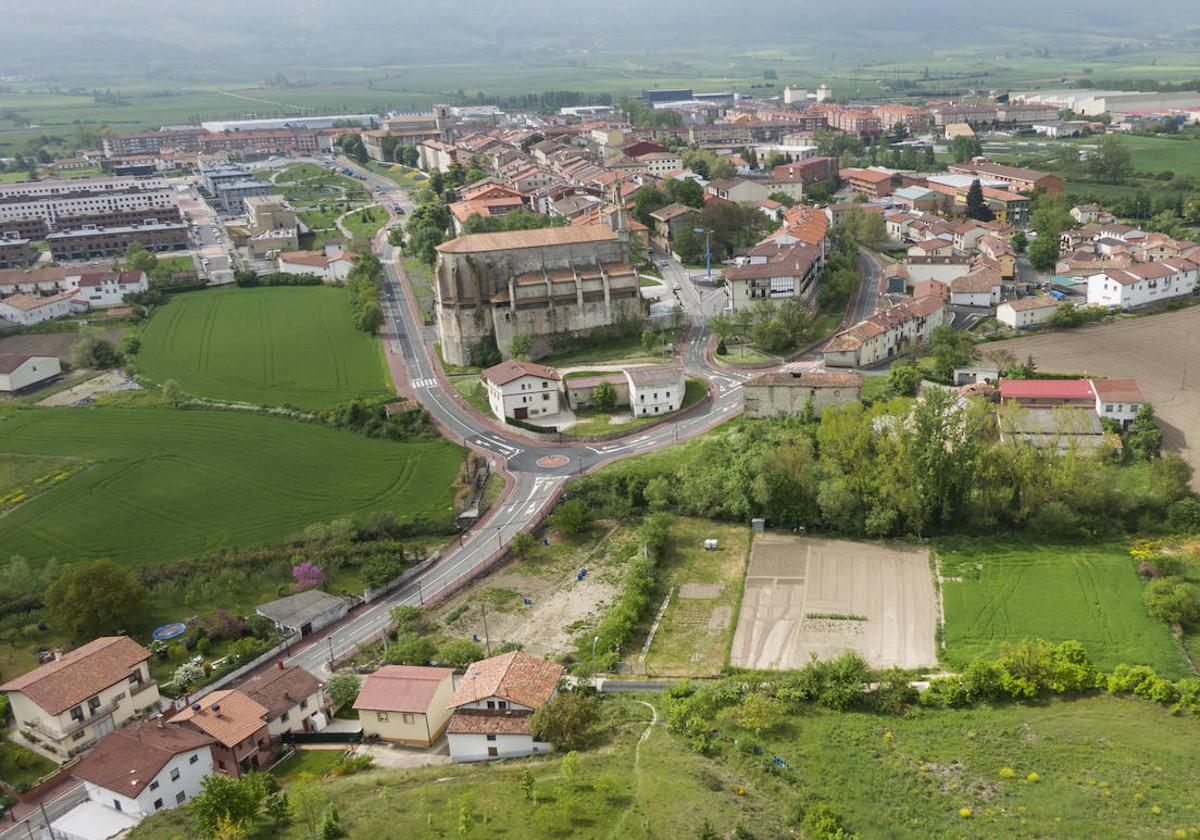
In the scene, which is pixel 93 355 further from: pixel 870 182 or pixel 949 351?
pixel 870 182

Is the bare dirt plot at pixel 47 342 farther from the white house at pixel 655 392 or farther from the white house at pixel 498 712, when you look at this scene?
the white house at pixel 498 712

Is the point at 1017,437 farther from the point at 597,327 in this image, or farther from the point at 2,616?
the point at 2,616

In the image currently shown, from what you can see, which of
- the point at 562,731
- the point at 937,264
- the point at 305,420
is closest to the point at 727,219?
the point at 937,264

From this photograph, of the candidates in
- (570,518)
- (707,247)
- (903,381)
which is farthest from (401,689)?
(707,247)

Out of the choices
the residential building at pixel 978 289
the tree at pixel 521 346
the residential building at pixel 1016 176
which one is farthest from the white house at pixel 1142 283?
the tree at pixel 521 346

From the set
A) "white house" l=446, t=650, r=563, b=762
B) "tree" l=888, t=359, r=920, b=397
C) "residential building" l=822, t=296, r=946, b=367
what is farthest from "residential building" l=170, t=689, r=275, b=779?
"residential building" l=822, t=296, r=946, b=367

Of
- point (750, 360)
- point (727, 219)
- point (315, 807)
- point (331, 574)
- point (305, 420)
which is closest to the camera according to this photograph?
point (315, 807)
